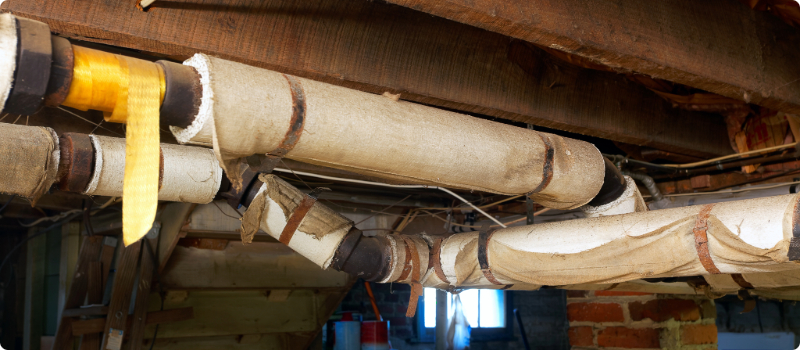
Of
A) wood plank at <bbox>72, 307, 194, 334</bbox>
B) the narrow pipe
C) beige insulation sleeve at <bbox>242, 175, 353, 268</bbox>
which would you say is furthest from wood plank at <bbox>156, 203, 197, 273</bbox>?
the narrow pipe

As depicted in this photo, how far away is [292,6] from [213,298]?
6.46 ft

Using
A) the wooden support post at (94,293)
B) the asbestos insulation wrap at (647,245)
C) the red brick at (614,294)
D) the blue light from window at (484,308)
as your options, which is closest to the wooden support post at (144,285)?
the wooden support post at (94,293)

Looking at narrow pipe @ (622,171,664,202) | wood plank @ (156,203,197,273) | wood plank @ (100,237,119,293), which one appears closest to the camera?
narrow pipe @ (622,171,664,202)

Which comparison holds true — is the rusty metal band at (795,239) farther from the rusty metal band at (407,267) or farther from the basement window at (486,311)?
the basement window at (486,311)

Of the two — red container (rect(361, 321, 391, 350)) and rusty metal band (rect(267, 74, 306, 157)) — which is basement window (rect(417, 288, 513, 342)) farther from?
rusty metal band (rect(267, 74, 306, 157))

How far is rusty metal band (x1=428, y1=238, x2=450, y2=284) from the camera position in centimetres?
159

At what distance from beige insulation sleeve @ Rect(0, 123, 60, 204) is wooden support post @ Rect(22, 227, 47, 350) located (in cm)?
229

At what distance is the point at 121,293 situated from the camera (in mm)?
2262

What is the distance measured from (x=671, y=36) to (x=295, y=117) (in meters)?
0.76

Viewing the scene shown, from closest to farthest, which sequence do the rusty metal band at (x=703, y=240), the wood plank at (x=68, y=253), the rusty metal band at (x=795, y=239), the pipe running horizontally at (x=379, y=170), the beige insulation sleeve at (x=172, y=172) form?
1. the pipe running horizontally at (x=379, y=170)
2. the rusty metal band at (x=795, y=239)
3. the rusty metal band at (x=703, y=240)
4. the beige insulation sleeve at (x=172, y=172)
5. the wood plank at (x=68, y=253)

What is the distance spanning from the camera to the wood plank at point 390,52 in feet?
3.03

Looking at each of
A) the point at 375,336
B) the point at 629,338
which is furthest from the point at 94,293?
the point at 629,338

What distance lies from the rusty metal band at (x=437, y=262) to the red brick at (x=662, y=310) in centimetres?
120

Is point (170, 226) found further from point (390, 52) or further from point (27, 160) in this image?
point (390, 52)
